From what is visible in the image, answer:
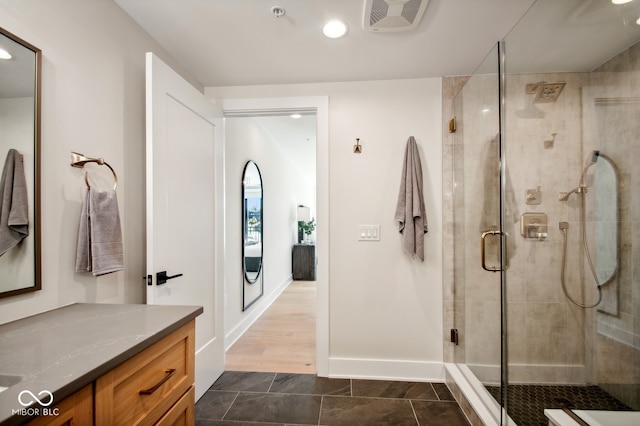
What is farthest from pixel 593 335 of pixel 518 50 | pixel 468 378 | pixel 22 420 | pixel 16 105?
pixel 16 105

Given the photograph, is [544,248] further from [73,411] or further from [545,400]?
[73,411]

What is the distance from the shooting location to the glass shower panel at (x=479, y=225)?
170cm

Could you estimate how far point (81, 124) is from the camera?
4.22 ft

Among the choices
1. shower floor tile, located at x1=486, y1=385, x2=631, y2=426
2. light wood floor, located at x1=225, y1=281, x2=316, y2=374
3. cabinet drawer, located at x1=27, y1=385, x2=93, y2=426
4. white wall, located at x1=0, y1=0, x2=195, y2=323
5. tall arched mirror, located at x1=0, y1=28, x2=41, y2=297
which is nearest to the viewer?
cabinet drawer, located at x1=27, y1=385, x2=93, y2=426

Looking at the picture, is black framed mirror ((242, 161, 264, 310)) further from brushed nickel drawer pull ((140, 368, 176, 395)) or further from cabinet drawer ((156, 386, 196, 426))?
brushed nickel drawer pull ((140, 368, 176, 395))

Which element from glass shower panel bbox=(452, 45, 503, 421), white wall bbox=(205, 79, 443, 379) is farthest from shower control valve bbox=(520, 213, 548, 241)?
white wall bbox=(205, 79, 443, 379)

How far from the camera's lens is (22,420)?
0.52 meters

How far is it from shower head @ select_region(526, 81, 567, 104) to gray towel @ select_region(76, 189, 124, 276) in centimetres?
229

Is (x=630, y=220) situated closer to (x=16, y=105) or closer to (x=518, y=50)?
(x=518, y=50)

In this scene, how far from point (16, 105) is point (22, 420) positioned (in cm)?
105

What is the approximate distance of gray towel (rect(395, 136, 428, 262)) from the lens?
2133 mm

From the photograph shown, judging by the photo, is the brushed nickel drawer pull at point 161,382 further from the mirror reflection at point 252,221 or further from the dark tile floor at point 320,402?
the mirror reflection at point 252,221

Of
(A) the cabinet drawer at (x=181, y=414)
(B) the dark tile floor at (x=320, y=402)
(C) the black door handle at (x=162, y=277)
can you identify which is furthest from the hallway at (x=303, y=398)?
(C) the black door handle at (x=162, y=277)

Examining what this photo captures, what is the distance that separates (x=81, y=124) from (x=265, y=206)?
2884mm
